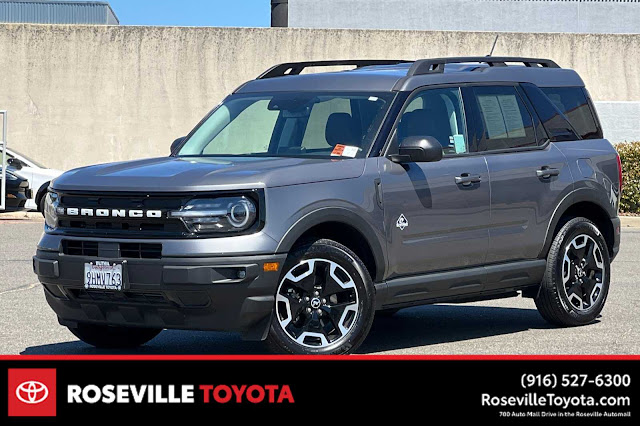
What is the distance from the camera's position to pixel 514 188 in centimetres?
932

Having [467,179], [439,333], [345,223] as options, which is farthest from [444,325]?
[345,223]

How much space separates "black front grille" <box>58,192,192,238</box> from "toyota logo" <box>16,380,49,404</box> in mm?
1842

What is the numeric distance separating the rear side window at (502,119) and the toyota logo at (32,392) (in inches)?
168

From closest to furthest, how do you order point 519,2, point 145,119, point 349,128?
point 349,128, point 145,119, point 519,2

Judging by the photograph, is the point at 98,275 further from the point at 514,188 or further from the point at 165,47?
the point at 165,47

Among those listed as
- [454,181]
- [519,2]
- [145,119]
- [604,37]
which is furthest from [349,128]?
[519,2]

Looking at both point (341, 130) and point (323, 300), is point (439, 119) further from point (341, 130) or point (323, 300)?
point (323, 300)

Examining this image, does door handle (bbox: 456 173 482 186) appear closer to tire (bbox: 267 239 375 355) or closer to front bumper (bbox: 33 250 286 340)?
tire (bbox: 267 239 375 355)

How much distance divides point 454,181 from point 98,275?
258 cm

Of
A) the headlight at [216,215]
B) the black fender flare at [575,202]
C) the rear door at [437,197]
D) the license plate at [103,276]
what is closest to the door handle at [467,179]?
the rear door at [437,197]

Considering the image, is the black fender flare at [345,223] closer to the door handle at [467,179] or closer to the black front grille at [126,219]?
the black front grille at [126,219]

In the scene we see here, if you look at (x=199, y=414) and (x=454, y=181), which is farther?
(x=454, y=181)

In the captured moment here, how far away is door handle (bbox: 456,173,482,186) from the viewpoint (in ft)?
29.3

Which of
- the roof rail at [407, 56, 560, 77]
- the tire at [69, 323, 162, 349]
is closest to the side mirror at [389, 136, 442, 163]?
the roof rail at [407, 56, 560, 77]
